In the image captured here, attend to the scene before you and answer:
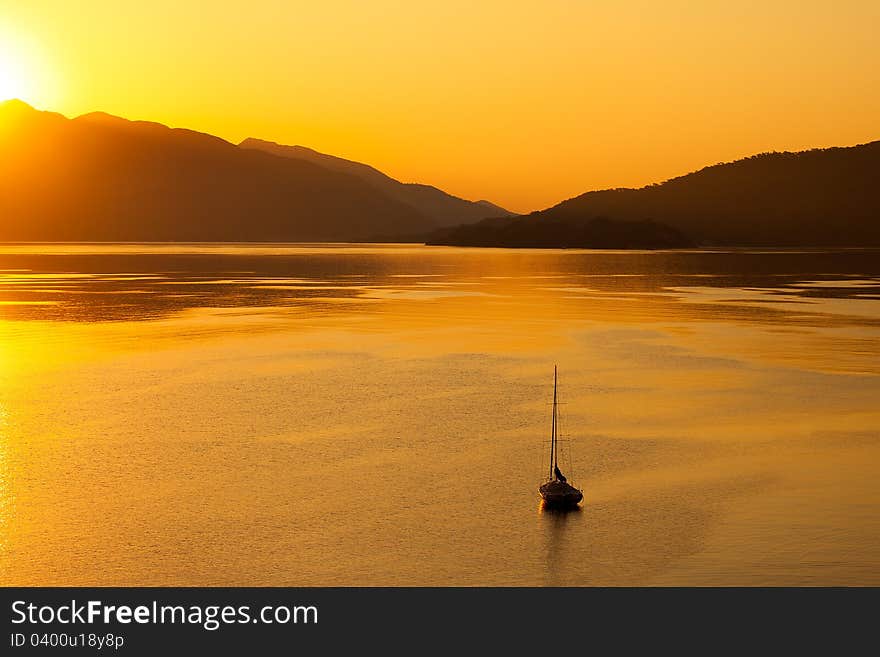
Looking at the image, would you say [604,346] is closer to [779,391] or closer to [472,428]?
[779,391]

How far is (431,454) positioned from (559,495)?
508 cm

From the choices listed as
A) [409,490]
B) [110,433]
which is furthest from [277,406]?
[409,490]

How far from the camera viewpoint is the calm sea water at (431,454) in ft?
55.9

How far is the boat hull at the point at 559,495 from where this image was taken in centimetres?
1977

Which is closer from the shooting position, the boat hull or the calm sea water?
the calm sea water

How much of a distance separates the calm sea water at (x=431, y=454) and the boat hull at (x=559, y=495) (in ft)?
1.05

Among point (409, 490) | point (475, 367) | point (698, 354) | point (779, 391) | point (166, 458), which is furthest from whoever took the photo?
point (698, 354)

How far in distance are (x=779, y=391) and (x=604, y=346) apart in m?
12.8

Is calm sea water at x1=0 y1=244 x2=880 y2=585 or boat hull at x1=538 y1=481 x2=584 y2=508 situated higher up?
boat hull at x1=538 y1=481 x2=584 y2=508

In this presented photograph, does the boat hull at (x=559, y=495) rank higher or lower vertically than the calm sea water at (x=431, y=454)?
higher

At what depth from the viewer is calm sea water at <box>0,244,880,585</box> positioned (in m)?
17.0

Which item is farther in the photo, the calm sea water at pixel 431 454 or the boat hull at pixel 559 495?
the boat hull at pixel 559 495

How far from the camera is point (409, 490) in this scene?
830 inches

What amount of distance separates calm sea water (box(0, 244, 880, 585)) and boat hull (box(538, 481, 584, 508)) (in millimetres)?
320
